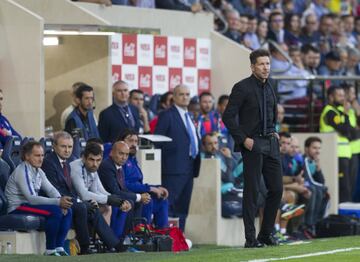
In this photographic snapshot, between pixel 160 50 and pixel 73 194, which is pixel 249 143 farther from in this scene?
pixel 160 50

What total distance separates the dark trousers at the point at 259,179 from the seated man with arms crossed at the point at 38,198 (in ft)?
6.19

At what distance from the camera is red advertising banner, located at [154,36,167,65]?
2123cm

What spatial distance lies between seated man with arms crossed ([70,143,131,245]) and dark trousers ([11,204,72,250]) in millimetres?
625

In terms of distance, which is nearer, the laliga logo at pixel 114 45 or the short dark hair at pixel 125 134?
the short dark hair at pixel 125 134

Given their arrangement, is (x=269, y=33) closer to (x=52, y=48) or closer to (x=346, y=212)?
(x=346, y=212)

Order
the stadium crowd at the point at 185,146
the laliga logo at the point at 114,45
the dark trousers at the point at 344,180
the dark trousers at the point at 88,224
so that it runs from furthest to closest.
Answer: the dark trousers at the point at 344,180 < the laliga logo at the point at 114,45 < the stadium crowd at the point at 185,146 < the dark trousers at the point at 88,224

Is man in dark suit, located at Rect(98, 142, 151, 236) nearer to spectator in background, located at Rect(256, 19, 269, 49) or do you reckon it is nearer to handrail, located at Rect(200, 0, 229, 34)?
handrail, located at Rect(200, 0, 229, 34)

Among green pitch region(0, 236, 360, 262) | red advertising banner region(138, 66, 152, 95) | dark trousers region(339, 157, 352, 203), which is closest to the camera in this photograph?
green pitch region(0, 236, 360, 262)

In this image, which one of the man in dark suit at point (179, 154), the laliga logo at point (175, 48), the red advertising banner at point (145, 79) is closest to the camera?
the man in dark suit at point (179, 154)

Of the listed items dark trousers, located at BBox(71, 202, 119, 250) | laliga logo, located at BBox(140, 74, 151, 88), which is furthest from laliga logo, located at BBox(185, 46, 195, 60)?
dark trousers, located at BBox(71, 202, 119, 250)

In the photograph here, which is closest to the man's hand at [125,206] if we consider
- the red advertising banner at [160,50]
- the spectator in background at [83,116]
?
the spectator in background at [83,116]

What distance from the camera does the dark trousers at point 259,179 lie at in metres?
14.5

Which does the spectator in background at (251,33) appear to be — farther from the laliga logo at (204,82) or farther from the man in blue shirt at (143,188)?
the man in blue shirt at (143,188)

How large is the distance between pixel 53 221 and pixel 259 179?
2.21 metres
